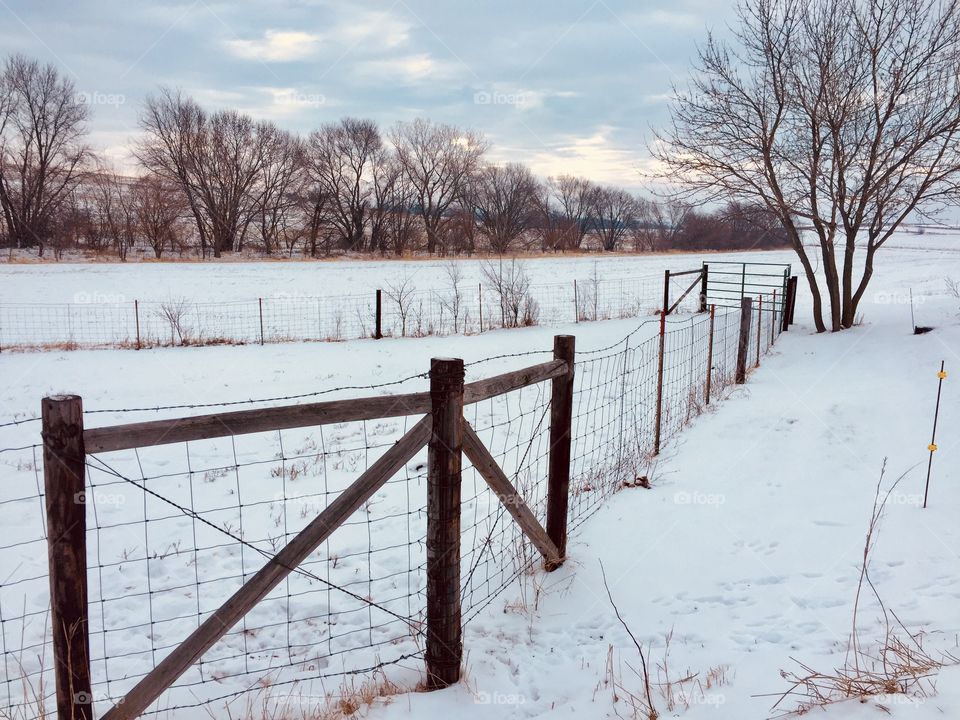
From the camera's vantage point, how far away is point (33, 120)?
47.1 metres

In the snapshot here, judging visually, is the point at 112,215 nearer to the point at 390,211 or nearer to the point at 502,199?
the point at 390,211

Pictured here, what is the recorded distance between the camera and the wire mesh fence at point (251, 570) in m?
4.04

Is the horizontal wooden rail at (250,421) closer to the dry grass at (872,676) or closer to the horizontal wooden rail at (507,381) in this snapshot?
the horizontal wooden rail at (507,381)

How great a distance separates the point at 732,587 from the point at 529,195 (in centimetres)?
5935

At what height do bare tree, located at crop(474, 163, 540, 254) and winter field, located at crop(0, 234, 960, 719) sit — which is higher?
bare tree, located at crop(474, 163, 540, 254)

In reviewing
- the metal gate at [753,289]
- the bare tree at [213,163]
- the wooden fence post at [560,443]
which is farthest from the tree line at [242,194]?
the wooden fence post at [560,443]

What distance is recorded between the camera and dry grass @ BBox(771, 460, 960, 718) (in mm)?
2986

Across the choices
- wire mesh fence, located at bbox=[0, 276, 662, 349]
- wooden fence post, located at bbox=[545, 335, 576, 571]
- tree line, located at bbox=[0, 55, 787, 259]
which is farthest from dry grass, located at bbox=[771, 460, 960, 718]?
tree line, located at bbox=[0, 55, 787, 259]

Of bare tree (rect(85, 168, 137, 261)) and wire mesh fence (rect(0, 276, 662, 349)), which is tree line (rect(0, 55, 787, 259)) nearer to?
bare tree (rect(85, 168, 137, 261))

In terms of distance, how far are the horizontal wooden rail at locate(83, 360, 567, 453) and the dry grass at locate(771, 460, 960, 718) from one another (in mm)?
2184

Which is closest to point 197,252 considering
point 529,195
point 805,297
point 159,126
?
point 159,126

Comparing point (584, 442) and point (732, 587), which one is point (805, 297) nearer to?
point (584, 442)

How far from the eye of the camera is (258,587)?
3.19 meters

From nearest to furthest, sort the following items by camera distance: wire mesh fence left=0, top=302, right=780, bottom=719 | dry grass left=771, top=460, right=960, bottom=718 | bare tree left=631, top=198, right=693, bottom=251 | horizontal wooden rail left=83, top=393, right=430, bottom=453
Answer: horizontal wooden rail left=83, top=393, right=430, bottom=453 → dry grass left=771, top=460, right=960, bottom=718 → wire mesh fence left=0, top=302, right=780, bottom=719 → bare tree left=631, top=198, right=693, bottom=251
